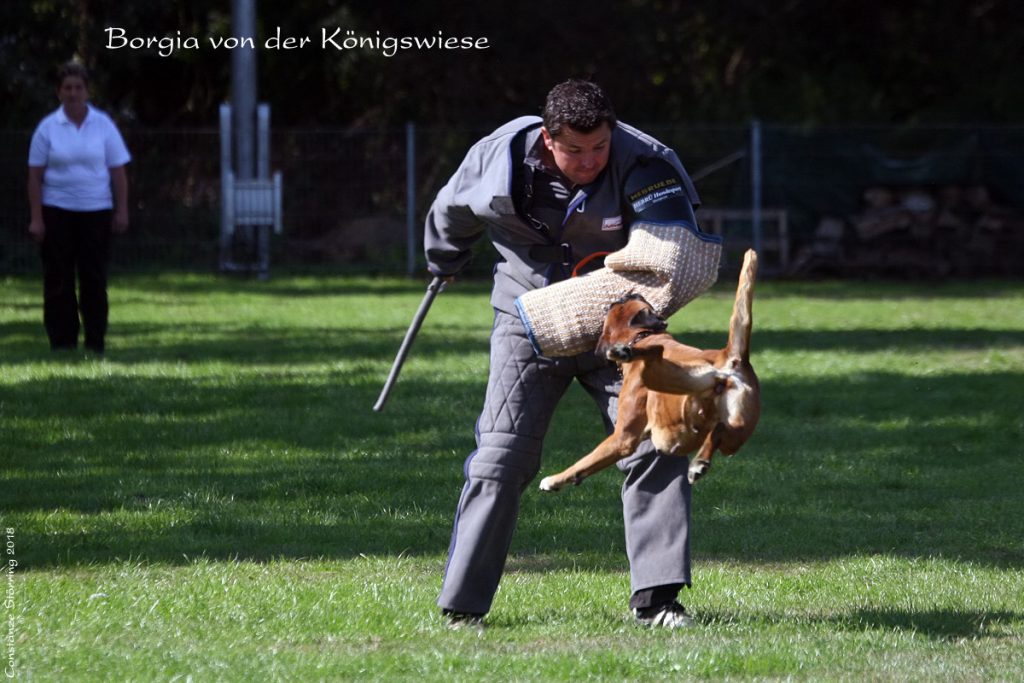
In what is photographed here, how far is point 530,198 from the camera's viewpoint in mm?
4602

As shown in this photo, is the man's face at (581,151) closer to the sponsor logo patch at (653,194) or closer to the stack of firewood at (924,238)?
the sponsor logo patch at (653,194)

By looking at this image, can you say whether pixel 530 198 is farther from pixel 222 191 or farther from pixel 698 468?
pixel 222 191

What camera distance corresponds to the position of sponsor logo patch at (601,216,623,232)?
4562mm

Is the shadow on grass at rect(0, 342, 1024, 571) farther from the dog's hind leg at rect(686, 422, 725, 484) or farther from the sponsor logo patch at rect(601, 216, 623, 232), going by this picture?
the dog's hind leg at rect(686, 422, 725, 484)

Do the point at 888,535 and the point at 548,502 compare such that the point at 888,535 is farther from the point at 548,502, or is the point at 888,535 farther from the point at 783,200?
the point at 783,200

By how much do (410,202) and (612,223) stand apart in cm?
1449

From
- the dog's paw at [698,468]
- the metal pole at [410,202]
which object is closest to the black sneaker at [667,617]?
the dog's paw at [698,468]

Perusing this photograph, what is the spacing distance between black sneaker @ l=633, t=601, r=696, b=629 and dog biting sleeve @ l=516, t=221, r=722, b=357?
96 centimetres

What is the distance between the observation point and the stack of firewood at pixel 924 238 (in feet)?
63.3

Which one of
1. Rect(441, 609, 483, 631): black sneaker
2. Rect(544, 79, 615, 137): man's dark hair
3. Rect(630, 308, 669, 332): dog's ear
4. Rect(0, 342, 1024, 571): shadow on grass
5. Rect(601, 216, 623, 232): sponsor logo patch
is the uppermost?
Rect(544, 79, 615, 137): man's dark hair

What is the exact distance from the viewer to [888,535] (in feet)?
20.8

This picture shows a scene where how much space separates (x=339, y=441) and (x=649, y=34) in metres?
17.1

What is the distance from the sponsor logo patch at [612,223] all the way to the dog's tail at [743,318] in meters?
0.54

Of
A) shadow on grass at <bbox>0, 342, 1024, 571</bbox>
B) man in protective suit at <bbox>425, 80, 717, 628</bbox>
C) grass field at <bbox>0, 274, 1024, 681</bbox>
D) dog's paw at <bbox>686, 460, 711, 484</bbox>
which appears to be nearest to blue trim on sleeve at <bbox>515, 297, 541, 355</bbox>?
man in protective suit at <bbox>425, 80, 717, 628</bbox>
